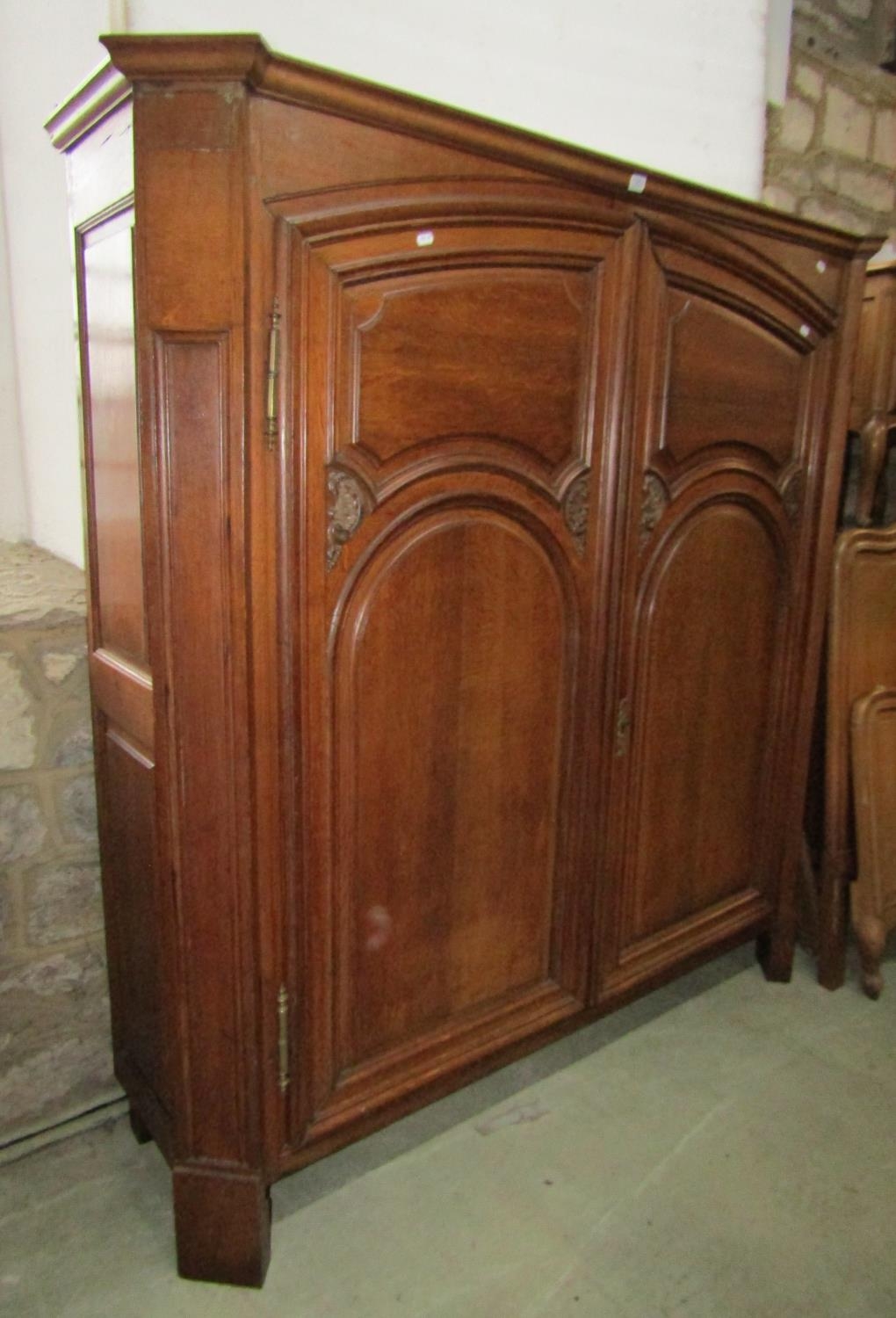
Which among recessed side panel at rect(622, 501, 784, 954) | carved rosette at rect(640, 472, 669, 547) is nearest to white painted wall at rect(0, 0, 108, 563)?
carved rosette at rect(640, 472, 669, 547)

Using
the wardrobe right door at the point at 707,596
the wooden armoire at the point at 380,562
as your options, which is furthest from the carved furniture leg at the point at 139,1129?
the wardrobe right door at the point at 707,596

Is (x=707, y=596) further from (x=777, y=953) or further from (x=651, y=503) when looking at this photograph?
(x=777, y=953)

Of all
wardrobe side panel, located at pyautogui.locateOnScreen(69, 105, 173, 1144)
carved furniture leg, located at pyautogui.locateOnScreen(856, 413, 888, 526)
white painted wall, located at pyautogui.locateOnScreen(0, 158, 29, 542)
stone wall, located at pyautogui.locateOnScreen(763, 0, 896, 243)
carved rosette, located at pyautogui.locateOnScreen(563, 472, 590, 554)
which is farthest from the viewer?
stone wall, located at pyautogui.locateOnScreen(763, 0, 896, 243)

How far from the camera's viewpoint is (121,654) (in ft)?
4.55

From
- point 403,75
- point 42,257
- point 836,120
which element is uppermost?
point 836,120

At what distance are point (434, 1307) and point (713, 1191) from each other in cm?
52

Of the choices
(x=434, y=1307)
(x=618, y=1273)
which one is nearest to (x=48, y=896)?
(x=434, y=1307)

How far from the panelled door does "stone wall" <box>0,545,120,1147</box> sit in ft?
1.77

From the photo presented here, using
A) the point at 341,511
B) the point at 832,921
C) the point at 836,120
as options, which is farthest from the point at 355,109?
the point at 836,120

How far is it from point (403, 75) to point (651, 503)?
0.94m

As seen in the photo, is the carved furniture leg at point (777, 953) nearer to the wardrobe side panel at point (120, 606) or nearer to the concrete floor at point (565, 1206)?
the concrete floor at point (565, 1206)

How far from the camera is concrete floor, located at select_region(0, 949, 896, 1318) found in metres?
1.35

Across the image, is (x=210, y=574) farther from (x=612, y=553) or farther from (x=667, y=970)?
(x=667, y=970)

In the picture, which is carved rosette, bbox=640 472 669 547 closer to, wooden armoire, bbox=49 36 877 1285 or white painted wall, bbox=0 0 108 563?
wooden armoire, bbox=49 36 877 1285
